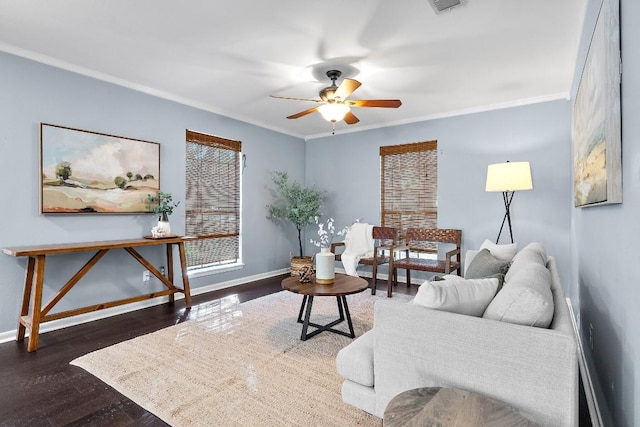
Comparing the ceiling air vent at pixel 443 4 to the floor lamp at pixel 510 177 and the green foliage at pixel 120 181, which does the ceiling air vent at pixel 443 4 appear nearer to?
the floor lamp at pixel 510 177

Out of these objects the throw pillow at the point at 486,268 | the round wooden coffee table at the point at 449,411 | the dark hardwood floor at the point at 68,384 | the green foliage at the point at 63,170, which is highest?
the green foliage at the point at 63,170

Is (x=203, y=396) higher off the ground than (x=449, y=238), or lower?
lower

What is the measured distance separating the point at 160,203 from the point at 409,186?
3.46 m

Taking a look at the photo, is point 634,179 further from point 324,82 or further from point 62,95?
point 62,95

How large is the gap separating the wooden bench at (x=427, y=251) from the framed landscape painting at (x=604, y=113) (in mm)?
2232

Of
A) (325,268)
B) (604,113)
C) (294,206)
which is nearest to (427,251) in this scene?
(294,206)

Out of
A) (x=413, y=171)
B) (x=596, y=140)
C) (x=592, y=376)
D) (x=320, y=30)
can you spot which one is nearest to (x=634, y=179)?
(x=596, y=140)

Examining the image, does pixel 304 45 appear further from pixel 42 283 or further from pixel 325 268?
pixel 42 283

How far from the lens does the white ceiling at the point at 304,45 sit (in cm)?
241

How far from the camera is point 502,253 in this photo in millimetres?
2992

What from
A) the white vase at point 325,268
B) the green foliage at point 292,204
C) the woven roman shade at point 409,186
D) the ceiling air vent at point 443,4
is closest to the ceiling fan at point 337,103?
the ceiling air vent at point 443,4

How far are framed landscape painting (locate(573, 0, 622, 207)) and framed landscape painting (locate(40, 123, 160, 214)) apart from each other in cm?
403

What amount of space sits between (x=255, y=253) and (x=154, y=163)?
2065 millimetres

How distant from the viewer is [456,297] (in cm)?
149
